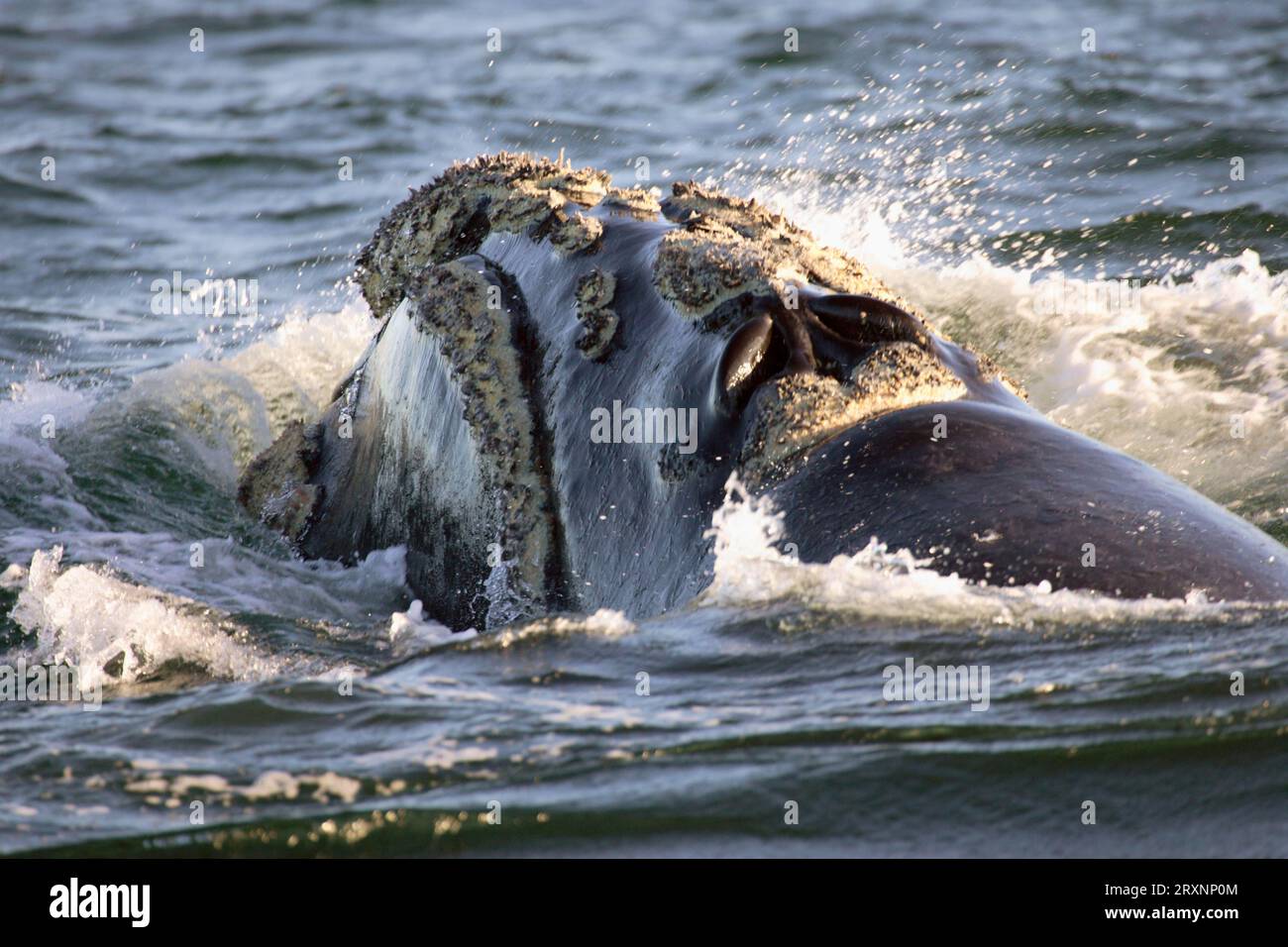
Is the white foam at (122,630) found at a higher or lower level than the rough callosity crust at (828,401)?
lower

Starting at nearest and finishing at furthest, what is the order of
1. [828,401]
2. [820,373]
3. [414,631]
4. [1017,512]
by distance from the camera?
1. [1017,512]
2. [828,401]
3. [820,373]
4. [414,631]

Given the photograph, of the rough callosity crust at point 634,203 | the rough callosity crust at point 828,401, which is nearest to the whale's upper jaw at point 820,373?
the rough callosity crust at point 828,401

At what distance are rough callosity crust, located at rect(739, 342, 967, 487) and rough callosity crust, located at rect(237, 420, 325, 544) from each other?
2.44 m

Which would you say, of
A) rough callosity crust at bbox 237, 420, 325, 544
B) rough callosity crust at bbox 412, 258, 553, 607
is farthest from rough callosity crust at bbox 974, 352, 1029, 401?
rough callosity crust at bbox 237, 420, 325, 544

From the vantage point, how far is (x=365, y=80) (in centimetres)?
1734

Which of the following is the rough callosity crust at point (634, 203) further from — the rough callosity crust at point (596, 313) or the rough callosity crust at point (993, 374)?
the rough callosity crust at point (993, 374)

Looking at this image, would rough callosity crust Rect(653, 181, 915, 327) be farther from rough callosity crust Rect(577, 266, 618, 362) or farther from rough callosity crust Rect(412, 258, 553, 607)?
rough callosity crust Rect(412, 258, 553, 607)

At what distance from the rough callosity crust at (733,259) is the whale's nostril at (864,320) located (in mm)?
110

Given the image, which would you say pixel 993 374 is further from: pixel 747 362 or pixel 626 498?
pixel 626 498

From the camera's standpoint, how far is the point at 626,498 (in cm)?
446

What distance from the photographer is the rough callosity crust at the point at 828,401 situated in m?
4.15

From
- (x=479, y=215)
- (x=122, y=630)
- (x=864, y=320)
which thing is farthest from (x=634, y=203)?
(x=122, y=630)

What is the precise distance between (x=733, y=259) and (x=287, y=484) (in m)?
2.43

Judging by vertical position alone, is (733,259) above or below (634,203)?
below
